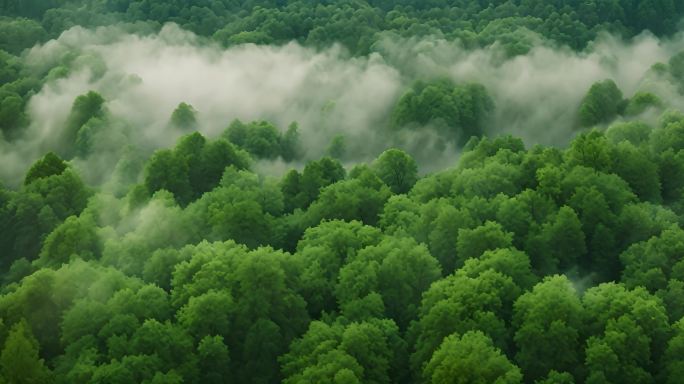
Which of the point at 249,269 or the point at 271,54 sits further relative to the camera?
the point at 271,54

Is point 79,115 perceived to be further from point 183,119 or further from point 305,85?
point 305,85

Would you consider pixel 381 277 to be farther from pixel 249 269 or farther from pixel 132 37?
pixel 132 37

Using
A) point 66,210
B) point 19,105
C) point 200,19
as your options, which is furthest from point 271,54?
point 66,210

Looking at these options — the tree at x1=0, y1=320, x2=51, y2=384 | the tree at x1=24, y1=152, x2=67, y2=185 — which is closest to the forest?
the tree at x1=0, y1=320, x2=51, y2=384

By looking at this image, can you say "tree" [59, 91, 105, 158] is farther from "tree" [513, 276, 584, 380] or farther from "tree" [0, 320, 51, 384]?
"tree" [513, 276, 584, 380]

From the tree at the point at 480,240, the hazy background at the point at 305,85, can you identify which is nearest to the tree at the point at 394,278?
the tree at the point at 480,240

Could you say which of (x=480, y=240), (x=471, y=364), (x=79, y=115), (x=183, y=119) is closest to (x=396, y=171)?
(x=480, y=240)

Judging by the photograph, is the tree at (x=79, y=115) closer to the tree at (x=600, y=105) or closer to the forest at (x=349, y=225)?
the forest at (x=349, y=225)
